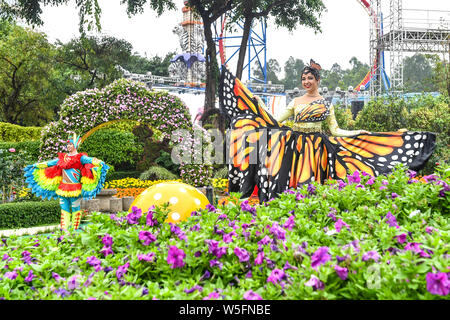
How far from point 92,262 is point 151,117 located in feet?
31.7

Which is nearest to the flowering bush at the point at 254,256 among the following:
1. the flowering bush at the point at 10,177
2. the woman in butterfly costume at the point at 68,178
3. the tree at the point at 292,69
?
the woman in butterfly costume at the point at 68,178

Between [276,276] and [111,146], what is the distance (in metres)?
15.6

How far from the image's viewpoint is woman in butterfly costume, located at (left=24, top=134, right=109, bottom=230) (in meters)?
6.55

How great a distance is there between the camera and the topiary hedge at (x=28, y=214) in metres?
8.59

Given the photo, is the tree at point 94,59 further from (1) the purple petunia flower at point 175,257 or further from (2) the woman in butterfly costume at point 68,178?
(1) the purple petunia flower at point 175,257

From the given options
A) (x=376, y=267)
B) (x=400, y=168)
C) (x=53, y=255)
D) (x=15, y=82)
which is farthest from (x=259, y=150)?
(x=15, y=82)

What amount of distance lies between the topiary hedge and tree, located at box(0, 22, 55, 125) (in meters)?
13.3

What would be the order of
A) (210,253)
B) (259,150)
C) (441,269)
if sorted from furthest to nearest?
(259,150) → (210,253) → (441,269)

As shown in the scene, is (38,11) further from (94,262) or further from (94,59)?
(94,262)

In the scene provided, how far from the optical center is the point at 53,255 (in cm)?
231

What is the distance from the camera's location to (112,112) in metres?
11.0

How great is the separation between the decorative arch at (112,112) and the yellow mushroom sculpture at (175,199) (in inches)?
278

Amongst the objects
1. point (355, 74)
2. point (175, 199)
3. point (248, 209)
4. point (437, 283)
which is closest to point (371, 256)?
point (437, 283)
